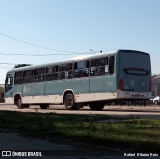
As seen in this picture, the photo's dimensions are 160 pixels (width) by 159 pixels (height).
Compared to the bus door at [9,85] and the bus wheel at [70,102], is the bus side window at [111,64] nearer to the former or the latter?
the bus wheel at [70,102]

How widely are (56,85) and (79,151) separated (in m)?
19.2

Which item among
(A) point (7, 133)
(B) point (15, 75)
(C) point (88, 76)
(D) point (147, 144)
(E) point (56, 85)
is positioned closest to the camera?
(D) point (147, 144)

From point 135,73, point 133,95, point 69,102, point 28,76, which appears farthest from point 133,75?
point 28,76

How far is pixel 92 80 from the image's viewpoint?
83.4 ft

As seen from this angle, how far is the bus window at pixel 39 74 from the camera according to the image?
3025cm

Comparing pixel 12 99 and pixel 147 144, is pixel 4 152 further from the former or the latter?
pixel 12 99

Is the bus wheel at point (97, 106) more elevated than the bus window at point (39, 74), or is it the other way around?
the bus window at point (39, 74)

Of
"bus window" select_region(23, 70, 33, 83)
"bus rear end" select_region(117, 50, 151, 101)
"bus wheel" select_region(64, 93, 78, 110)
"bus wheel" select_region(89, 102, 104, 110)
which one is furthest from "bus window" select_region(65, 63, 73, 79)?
"bus window" select_region(23, 70, 33, 83)

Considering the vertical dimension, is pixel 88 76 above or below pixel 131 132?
above

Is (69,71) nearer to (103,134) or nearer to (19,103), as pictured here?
(19,103)

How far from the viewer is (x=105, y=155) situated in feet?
29.1

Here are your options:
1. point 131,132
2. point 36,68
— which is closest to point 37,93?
point 36,68

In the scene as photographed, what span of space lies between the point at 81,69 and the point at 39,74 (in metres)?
5.14

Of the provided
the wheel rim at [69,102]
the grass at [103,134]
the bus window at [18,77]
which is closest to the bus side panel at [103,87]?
the wheel rim at [69,102]
